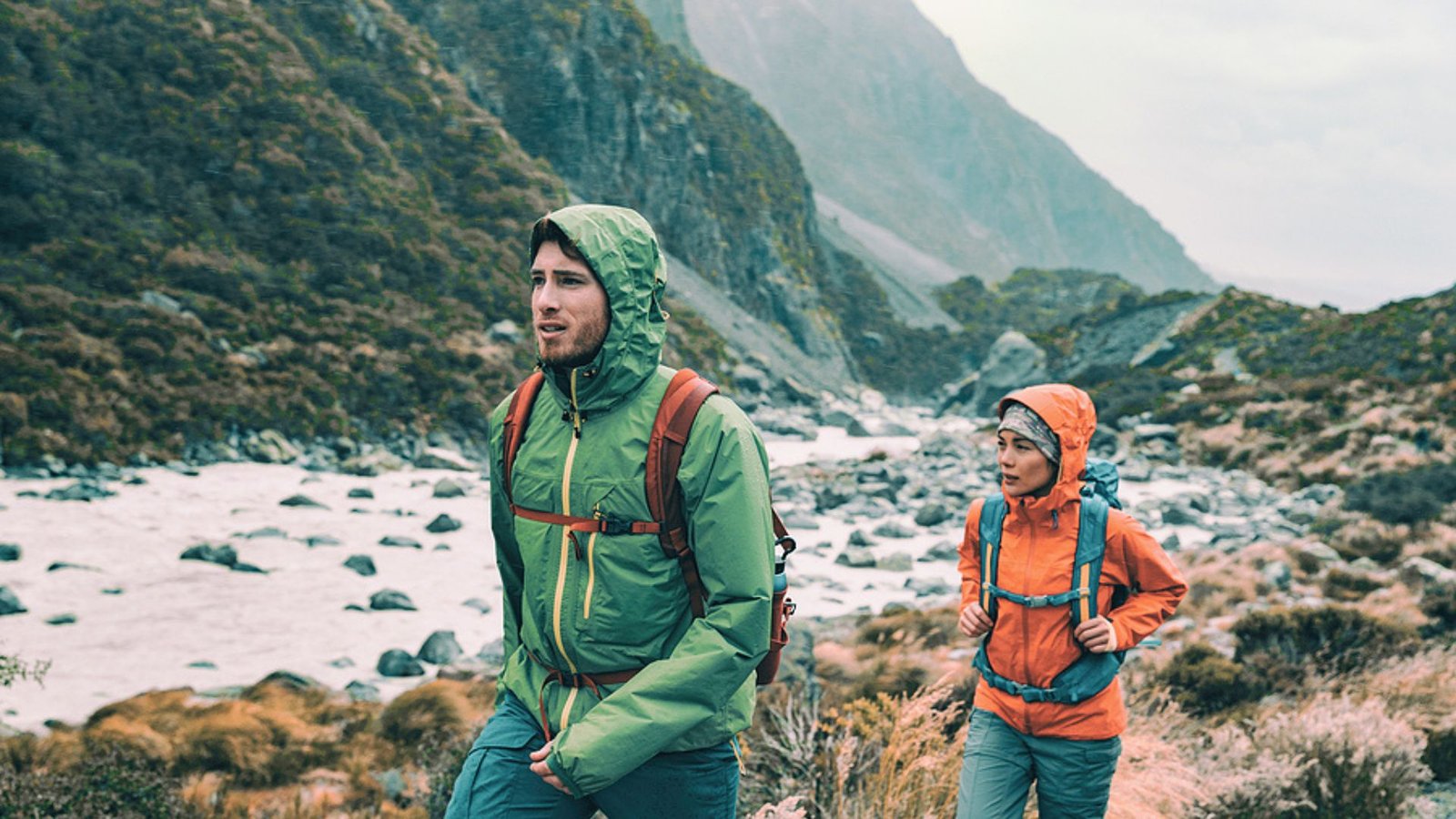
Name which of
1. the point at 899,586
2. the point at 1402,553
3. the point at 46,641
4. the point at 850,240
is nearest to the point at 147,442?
the point at 46,641

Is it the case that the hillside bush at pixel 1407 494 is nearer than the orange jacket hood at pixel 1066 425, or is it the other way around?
the orange jacket hood at pixel 1066 425

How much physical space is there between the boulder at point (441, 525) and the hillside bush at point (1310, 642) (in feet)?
34.3

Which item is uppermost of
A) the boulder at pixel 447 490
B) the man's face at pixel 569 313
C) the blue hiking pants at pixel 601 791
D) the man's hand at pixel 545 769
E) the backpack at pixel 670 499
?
the man's face at pixel 569 313

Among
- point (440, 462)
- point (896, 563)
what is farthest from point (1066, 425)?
point (440, 462)

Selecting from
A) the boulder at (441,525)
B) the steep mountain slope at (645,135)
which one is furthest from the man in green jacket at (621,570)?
the steep mountain slope at (645,135)

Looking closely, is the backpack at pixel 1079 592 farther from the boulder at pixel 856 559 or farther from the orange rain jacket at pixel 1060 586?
the boulder at pixel 856 559

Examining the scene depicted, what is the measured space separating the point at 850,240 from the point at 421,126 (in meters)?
64.6

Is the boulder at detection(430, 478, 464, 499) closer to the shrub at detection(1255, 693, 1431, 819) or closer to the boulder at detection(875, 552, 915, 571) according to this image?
the boulder at detection(875, 552, 915, 571)

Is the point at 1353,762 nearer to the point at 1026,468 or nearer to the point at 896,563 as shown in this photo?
the point at 1026,468

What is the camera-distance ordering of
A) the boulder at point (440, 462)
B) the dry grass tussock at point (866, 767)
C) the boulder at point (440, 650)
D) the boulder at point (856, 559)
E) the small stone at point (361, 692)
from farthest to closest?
the boulder at point (440, 462) < the boulder at point (856, 559) < the boulder at point (440, 650) < the small stone at point (361, 692) < the dry grass tussock at point (866, 767)

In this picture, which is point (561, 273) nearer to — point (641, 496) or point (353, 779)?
point (641, 496)

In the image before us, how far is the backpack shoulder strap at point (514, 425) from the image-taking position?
1873mm

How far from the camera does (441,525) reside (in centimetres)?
1376

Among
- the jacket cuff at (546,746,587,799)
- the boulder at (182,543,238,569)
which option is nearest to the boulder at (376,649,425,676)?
the boulder at (182,543,238,569)
